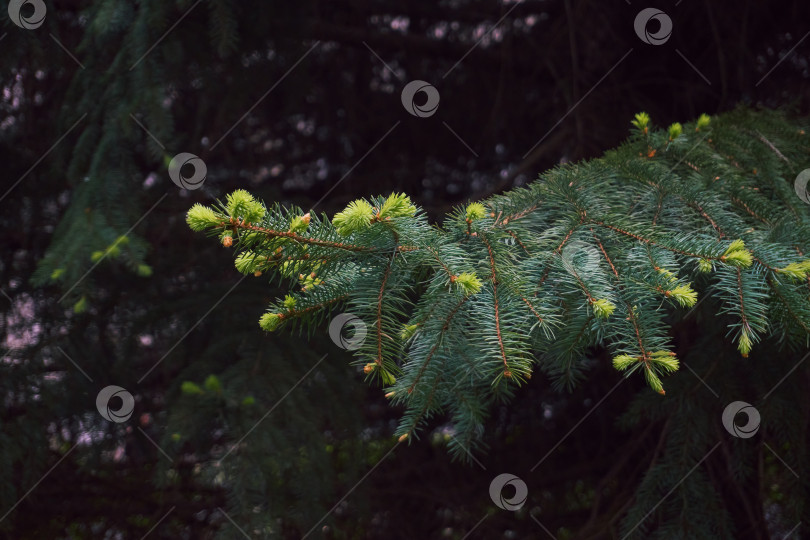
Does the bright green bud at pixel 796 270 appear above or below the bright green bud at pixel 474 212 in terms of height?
below

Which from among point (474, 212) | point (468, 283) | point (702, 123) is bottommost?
point (468, 283)

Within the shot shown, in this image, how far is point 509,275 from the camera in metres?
0.98

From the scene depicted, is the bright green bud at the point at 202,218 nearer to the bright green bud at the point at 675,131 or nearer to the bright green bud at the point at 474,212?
the bright green bud at the point at 474,212

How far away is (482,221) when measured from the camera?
106 cm

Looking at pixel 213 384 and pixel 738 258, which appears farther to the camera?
pixel 213 384

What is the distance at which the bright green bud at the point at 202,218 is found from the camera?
0.79 m

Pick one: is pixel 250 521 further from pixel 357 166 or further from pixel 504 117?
pixel 504 117

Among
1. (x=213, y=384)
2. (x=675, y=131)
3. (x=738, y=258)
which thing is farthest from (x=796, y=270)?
(x=213, y=384)

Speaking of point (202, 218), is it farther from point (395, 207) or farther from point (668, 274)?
point (668, 274)

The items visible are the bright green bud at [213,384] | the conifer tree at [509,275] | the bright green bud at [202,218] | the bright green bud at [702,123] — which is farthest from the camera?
the bright green bud at [213,384]

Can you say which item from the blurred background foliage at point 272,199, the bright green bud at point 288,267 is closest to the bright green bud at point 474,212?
the bright green bud at point 288,267

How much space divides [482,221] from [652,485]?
119 cm

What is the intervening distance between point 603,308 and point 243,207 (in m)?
0.49

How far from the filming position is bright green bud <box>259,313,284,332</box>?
90 cm
